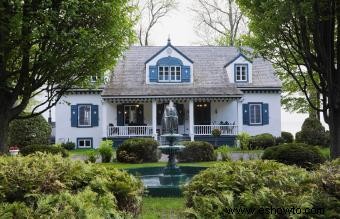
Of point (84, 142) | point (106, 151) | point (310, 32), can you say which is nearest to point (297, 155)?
point (310, 32)

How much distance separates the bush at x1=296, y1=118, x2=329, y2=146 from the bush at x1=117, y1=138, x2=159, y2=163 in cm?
1140

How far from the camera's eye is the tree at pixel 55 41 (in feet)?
43.1

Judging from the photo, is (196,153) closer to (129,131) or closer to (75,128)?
(129,131)

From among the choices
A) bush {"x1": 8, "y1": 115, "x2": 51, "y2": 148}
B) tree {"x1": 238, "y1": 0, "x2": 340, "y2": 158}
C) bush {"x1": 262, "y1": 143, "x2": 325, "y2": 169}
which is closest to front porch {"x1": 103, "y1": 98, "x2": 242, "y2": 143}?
bush {"x1": 8, "y1": 115, "x2": 51, "y2": 148}

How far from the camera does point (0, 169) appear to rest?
18.1 ft

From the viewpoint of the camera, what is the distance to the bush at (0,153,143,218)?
4.28 m

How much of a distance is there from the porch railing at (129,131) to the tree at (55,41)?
44.9 ft

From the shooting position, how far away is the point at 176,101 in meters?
30.5

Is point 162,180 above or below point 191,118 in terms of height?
below

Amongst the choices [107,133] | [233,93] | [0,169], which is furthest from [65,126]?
[0,169]

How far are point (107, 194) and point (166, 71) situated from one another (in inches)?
1027

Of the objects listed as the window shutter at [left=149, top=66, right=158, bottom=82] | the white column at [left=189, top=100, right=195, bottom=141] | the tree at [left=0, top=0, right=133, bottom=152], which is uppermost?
the window shutter at [left=149, top=66, right=158, bottom=82]

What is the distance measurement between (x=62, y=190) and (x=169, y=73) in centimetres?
2633

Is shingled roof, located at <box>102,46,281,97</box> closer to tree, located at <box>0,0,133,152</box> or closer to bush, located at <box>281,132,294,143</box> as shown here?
bush, located at <box>281,132,294,143</box>
